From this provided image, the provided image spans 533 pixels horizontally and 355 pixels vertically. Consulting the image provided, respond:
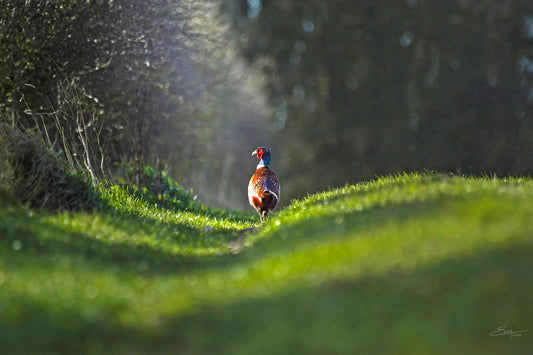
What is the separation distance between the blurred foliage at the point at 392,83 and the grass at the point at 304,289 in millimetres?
10616

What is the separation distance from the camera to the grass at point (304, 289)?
365cm

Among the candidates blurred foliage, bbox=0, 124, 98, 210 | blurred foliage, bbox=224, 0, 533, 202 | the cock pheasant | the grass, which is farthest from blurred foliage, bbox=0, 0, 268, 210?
the grass

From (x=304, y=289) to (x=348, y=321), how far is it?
1.96ft

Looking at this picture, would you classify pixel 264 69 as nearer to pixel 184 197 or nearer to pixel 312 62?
pixel 312 62

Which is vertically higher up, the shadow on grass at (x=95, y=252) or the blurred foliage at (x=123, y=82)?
the blurred foliage at (x=123, y=82)

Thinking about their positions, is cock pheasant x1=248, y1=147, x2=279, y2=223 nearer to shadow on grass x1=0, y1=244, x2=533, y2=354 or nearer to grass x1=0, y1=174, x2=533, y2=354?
grass x1=0, y1=174, x2=533, y2=354

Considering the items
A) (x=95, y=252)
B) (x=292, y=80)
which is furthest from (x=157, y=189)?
(x=292, y=80)

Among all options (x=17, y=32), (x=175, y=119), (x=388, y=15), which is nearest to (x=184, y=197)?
(x=175, y=119)

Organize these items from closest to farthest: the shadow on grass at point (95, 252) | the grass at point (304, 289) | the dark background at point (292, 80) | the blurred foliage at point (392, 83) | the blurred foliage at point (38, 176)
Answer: the grass at point (304, 289) < the shadow on grass at point (95, 252) < the blurred foliage at point (38, 176) < the dark background at point (292, 80) < the blurred foliage at point (392, 83)

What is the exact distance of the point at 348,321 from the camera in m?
3.77

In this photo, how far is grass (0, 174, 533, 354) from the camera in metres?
3.65

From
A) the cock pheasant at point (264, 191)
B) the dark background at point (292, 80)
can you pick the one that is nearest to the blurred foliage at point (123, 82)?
the dark background at point (292, 80)

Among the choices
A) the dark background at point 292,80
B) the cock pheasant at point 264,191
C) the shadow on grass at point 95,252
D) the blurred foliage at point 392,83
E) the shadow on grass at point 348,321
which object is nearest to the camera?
the shadow on grass at point 348,321

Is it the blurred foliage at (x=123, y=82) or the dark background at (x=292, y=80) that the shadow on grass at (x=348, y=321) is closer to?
the blurred foliage at (x=123, y=82)
